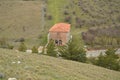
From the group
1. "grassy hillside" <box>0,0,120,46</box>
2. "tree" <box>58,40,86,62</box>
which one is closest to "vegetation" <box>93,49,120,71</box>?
Answer: "tree" <box>58,40,86,62</box>

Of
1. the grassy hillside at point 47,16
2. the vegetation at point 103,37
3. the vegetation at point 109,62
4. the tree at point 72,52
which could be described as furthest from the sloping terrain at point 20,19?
the vegetation at point 109,62

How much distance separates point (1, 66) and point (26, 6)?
6443cm

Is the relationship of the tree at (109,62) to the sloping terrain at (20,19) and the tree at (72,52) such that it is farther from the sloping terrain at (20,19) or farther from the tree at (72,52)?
the sloping terrain at (20,19)

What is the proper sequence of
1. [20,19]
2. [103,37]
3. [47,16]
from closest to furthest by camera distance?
1. [103,37]
2. [20,19]
3. [47,16]

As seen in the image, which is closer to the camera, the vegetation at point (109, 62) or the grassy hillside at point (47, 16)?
the vegetation at point (109, 62)

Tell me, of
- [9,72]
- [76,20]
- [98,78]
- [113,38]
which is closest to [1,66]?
[9,72]

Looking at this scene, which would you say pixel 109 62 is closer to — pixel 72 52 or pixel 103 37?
pixel 72 52

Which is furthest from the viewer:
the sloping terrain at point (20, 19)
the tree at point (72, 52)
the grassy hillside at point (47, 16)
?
the grassy hillside at point (47, 16)

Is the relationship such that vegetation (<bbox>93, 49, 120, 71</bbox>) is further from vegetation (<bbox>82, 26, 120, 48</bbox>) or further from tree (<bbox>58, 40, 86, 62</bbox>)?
vegetation (<bbox>82, 26, 120, 48</bbox>)

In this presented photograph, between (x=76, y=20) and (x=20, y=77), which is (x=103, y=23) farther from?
(x=20, y=77)

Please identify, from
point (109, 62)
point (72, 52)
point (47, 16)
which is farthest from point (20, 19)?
point (109, 62)

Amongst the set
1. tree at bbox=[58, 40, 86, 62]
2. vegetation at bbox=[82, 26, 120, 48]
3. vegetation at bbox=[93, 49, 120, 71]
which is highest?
tree at bbox=[58, 40, 86, 62]

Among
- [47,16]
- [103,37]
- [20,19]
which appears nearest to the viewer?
[103,37]

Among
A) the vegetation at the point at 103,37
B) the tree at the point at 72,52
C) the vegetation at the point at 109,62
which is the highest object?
the tree at the point at 72,52
